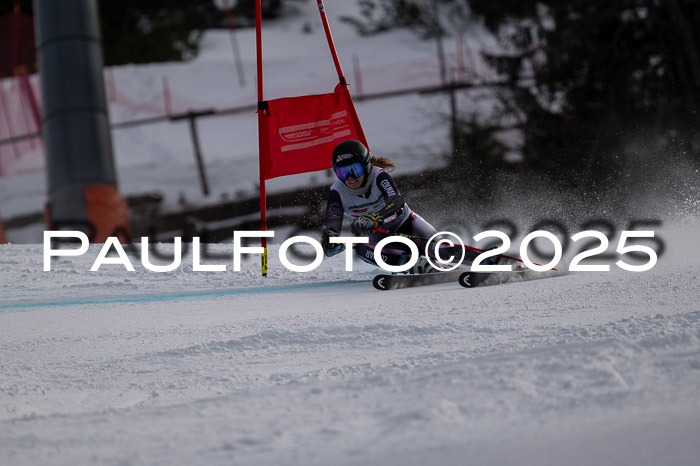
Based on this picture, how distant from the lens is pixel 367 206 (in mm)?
6293

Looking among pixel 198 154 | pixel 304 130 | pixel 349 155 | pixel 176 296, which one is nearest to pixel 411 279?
pixel 349 155

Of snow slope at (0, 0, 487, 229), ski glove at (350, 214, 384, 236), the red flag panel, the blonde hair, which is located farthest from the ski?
snow slope at (0, 0, 487, 229)

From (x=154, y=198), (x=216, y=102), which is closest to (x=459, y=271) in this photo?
(x=154, y=198)

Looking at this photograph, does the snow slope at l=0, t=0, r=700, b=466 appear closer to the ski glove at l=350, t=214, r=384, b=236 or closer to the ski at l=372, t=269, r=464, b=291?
the ski at l=372, t=269, r=464, b=291

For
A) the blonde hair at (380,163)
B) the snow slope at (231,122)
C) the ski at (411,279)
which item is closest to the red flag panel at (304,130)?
the blonde hair at (380,163)

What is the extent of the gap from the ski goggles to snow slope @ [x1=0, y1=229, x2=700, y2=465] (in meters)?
1.04

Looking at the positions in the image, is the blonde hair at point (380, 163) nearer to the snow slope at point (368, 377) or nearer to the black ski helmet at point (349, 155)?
the black ski helmet at point (349, 155)

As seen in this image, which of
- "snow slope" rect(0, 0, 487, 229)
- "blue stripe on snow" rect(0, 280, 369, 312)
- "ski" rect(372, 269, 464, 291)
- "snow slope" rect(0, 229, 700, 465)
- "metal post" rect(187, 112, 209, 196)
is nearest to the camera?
"snow slope" rect(0, 229, 700, 465)

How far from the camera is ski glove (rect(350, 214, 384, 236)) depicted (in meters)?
6.21

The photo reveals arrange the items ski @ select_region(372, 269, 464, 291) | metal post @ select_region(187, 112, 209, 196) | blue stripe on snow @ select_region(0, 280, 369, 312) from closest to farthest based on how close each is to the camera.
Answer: blue stripe on snow @ select_region(0, 280, 369, 312), ski @ select_region(372, 269, 464, 291), metal post @ select_region(187, 112, 209, 196)

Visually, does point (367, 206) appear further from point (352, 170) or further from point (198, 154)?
point (198, 154)

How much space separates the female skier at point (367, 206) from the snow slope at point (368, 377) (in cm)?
77

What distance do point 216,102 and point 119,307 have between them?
67.3ft

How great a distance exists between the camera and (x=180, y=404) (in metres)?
2.79
